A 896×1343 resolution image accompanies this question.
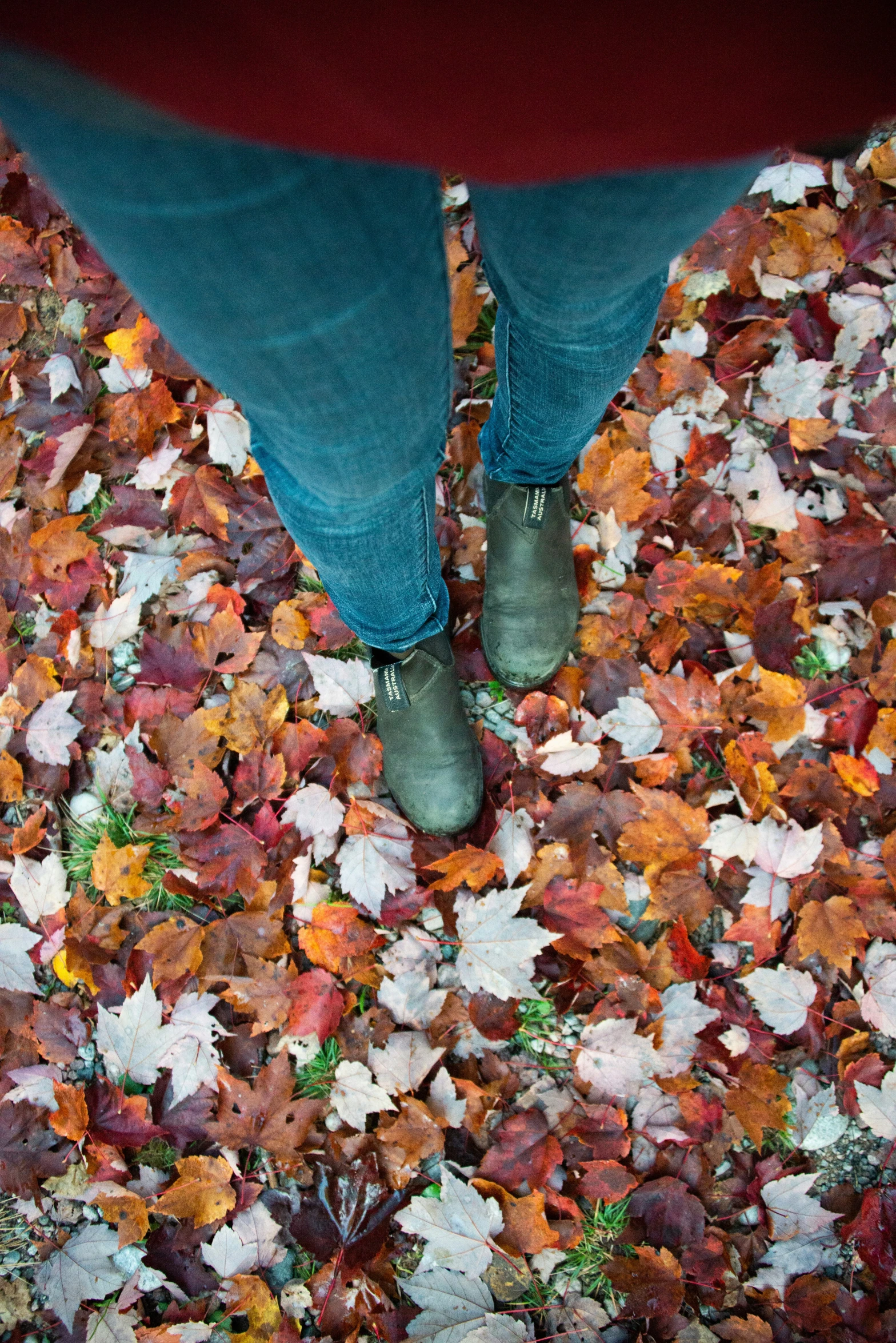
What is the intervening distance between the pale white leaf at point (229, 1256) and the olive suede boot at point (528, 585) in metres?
1.04

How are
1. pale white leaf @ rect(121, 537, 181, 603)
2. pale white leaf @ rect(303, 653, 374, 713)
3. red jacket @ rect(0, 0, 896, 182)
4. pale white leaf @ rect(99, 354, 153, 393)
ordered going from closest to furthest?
1. red jacket @ rect(0, 0, 896, 182)
2. pale white leaf @ rect(303, 653, 374, 713)
3. pale white leaf @ rect(121, 537, 181, 603)
4. pale white leaf @ rect(99, 354, 153, 393)

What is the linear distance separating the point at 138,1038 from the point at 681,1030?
935 millimetres

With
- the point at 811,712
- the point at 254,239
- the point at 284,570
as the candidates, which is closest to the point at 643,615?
the point at 811,712

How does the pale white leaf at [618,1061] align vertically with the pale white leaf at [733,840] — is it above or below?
below

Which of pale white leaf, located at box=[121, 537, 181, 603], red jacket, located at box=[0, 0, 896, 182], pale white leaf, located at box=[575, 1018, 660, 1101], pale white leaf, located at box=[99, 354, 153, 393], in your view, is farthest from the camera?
pale white leaf, located at box=[99, 354, 153, 393]

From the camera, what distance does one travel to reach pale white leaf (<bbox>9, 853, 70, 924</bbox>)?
53.1 inches

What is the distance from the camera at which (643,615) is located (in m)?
1.42

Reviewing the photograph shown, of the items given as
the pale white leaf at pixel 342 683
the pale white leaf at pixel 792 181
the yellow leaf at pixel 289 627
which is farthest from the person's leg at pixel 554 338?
the pale white leaf at pixel 792 181

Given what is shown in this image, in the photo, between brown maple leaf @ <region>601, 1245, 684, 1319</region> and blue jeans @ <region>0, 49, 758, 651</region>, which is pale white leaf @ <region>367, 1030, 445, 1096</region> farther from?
blue jeans @ <region>0, 49, 758, 651</region>

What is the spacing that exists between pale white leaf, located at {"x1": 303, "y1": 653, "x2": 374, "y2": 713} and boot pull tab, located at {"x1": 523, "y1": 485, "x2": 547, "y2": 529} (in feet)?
1.37

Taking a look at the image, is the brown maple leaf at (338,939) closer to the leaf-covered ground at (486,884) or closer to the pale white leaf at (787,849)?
the leaf-covered ground at (486,884)

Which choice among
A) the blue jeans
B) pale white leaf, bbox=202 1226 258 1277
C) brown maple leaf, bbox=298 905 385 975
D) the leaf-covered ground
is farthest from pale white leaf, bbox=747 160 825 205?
pale white leaf, bbox=202 1226 258 1277

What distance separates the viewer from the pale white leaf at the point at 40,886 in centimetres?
135

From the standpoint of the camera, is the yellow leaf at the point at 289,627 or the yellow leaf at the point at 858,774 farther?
the yellow leaf at the point at 289,627
